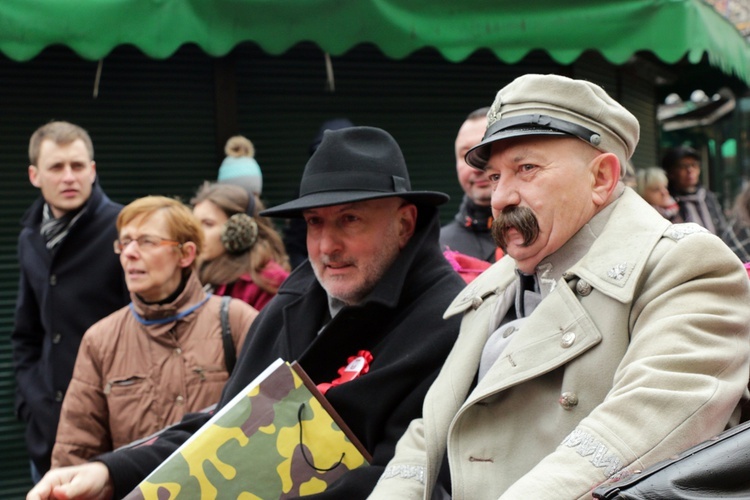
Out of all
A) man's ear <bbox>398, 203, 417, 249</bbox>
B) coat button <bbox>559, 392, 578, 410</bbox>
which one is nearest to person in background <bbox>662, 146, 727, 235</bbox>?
man's ear <bbox>398, 203, 417, 249</bbox>

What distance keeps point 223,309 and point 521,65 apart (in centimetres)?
426

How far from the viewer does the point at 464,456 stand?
8.41 ft

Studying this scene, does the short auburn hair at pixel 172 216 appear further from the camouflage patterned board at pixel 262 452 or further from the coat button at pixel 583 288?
the coat button at pixel 583 288

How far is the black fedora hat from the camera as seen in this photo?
3.48 m

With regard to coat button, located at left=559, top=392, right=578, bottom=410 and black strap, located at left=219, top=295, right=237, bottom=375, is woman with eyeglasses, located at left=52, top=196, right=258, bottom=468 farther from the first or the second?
coat button, located at left=559, top=392, right=578, bottom=410

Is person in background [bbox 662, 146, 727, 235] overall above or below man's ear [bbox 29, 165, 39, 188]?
below

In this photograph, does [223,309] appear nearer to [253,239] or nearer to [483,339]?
[253,239]

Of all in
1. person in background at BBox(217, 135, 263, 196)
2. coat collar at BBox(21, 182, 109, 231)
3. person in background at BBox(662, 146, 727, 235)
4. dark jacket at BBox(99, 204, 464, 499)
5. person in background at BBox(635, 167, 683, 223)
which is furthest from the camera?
person in background at BBox(662, 146, 727, 235)

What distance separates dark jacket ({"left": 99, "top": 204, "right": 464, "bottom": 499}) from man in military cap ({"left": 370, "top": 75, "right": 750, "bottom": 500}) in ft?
0.89

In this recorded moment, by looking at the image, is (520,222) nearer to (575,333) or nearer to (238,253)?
(575,333)

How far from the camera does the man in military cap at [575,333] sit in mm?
2156

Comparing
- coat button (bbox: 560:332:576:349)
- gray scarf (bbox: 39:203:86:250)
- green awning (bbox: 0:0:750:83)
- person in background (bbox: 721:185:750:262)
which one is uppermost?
green awning (bbox: 0:0:750:83)

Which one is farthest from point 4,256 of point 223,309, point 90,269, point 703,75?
point 703,75

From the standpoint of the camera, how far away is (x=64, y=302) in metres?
5.25
